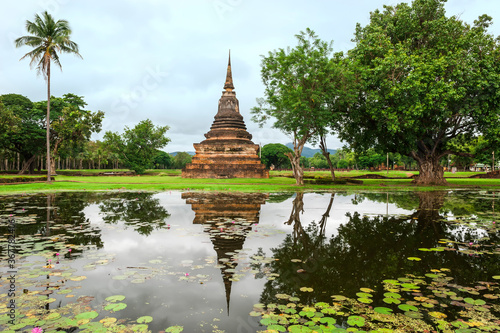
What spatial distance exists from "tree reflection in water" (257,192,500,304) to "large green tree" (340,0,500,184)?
1690 centimetres

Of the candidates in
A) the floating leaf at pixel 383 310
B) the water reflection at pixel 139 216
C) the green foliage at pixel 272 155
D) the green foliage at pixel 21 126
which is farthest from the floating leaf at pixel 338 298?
the green foliage at pixel 272 155

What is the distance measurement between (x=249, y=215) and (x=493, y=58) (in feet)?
82.0

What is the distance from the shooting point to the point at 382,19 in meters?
27.6

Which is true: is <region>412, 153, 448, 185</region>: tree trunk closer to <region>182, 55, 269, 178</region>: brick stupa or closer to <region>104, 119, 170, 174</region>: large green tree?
<region>182, 55, 269, 178</region>: brick stupa

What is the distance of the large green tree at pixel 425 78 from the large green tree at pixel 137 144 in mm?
40660

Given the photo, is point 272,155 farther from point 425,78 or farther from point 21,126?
point 425,78

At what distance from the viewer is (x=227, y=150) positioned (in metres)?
44.2

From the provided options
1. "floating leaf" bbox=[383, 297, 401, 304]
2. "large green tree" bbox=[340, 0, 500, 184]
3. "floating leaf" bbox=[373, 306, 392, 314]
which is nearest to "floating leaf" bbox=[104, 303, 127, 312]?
"floating leaf" bbox=[373, 306, 392, 314]

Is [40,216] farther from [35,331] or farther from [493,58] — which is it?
[493,58]

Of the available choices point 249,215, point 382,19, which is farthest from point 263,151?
point 249,215

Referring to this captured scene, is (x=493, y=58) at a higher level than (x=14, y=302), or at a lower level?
higher

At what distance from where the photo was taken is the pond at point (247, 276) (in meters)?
3.55

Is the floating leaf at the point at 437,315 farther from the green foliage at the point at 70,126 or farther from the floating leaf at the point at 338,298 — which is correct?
the green foliage at the point at 70,126

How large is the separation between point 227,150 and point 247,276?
3962 cm
